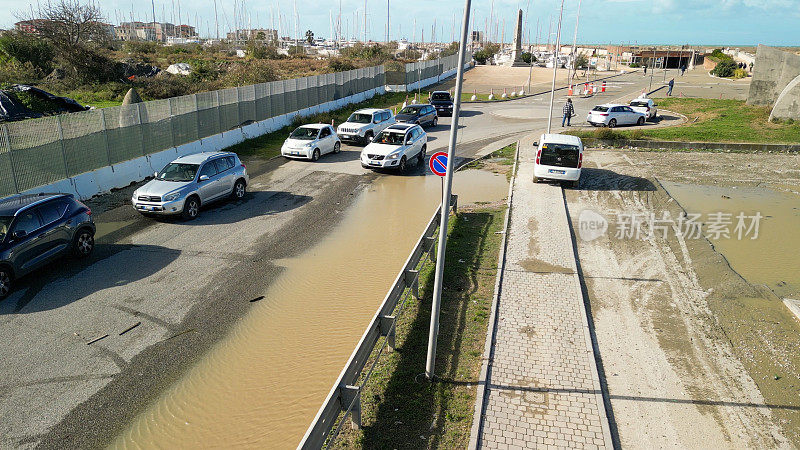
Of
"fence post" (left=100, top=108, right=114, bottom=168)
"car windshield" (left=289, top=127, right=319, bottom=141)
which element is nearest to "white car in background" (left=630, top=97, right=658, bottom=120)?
"car windshield" (left=289, top=127, right=319, bottom=141)

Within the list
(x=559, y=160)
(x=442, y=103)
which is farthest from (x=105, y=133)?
(x=442, y=103)

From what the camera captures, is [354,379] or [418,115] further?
[418,115]

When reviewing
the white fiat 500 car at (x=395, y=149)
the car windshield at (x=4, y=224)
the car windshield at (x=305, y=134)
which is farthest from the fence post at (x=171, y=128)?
the car windshield at (x=4, y=224)

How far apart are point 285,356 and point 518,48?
8534cm

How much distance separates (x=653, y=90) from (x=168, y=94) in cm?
4585

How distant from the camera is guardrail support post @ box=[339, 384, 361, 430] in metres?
6.54

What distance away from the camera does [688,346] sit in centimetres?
930

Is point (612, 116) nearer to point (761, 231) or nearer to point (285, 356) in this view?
point (761, 231)

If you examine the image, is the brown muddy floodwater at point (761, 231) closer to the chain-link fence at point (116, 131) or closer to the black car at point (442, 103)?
the black car at point (442, 103)

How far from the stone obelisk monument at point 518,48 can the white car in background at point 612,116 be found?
165ft

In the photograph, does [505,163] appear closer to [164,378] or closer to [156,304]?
[156,304]

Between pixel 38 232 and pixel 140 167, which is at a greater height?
pixel 38 232

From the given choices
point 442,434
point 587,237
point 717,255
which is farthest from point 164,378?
point 717,255

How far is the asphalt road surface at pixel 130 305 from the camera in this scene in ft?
24.6
